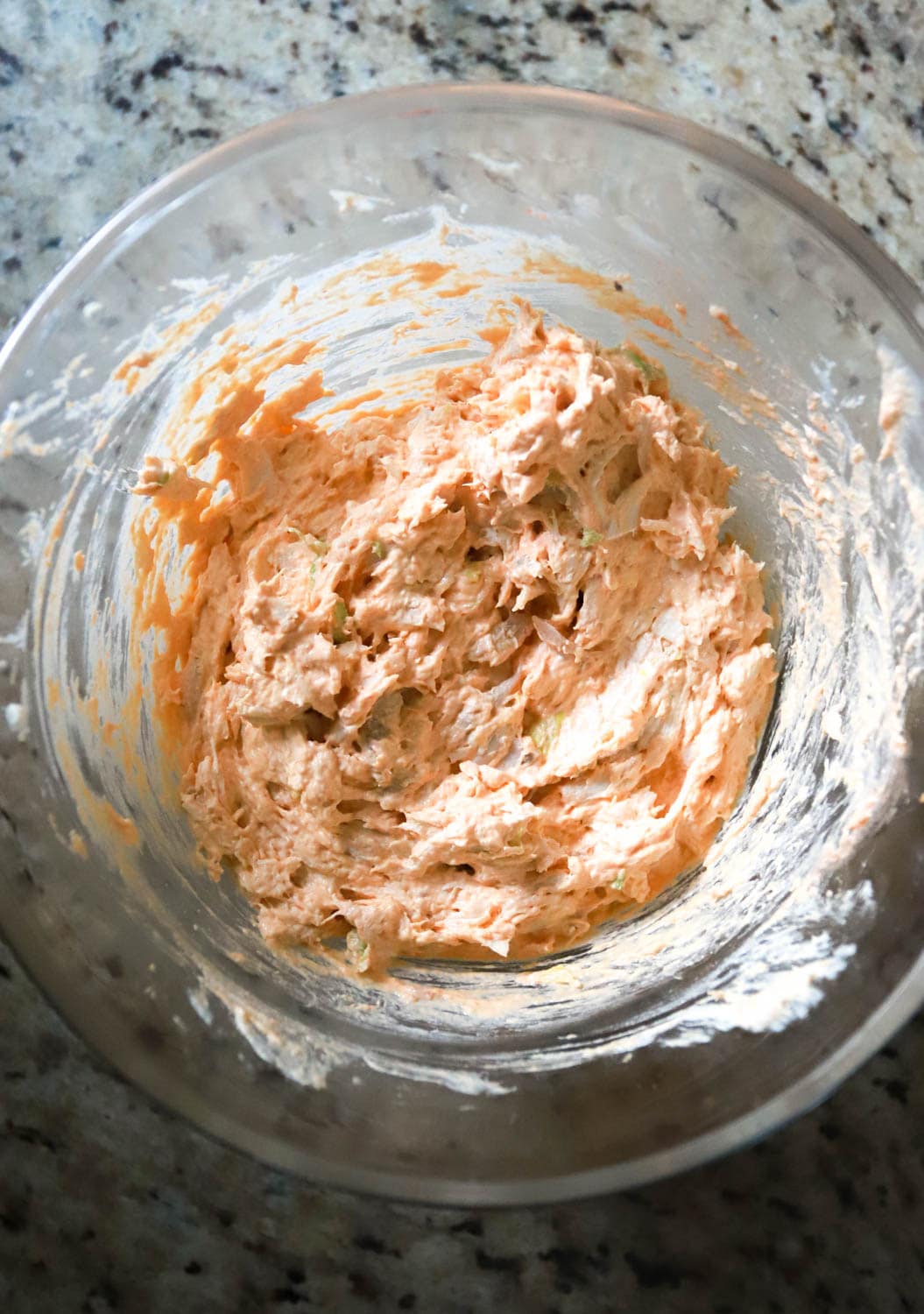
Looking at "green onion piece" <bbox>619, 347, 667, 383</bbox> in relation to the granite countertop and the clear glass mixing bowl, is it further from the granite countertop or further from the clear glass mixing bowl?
the granite countertop

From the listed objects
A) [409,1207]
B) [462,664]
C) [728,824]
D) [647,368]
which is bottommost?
[409,1207]

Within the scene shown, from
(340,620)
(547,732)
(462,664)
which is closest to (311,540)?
(340,620)

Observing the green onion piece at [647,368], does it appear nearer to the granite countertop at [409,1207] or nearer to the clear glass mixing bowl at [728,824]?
the clear glass mixing bowl at [728,824]

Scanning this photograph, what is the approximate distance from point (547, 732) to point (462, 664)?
0.18 meters

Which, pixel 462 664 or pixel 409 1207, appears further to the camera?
pixel 409 1207

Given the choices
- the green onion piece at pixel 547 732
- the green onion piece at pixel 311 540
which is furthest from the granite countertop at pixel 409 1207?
the green onion piece at pixel 547 732

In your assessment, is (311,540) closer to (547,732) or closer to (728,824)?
(547,732)

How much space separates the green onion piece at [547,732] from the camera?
5.44 ft

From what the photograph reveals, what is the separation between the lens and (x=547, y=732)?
166 centimetres

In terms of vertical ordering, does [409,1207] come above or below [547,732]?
below

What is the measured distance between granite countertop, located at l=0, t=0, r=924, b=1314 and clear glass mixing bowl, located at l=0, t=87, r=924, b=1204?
0.46 metres

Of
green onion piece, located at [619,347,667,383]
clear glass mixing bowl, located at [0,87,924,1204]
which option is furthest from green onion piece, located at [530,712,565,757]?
green onion piece, located at [619,347,667,383]

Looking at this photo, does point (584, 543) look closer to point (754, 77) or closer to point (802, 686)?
point (802, 686)

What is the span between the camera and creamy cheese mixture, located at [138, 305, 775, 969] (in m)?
1.56
